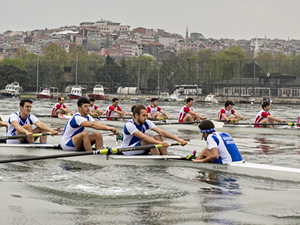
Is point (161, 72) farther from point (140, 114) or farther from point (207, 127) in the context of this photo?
point (207, 127)

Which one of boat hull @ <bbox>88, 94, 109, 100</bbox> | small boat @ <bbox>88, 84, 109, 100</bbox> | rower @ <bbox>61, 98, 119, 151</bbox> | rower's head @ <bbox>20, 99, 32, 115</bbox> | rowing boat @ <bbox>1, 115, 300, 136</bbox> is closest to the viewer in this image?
rower @ <bbox>61, 98, 119, 151</bbox>

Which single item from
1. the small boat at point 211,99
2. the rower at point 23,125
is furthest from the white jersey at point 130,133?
the small boat at point 211,99

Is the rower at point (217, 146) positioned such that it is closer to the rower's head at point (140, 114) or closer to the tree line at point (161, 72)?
the rower's head at point (140, 114)

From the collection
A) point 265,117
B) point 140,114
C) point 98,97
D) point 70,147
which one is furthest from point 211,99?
point 140,114

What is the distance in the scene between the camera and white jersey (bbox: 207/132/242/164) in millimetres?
8992

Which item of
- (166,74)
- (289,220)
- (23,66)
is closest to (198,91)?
(166,74)

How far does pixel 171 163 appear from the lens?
974cm

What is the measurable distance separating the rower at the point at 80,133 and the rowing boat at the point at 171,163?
30 centimetres

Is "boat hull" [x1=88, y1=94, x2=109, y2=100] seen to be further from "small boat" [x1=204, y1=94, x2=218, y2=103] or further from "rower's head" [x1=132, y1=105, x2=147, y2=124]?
"rower's head" [x1=132, y1=105, x2=147, y2=124]

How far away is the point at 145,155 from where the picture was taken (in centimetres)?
995

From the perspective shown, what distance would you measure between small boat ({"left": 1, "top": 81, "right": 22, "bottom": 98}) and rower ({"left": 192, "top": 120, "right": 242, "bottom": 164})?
235 feet

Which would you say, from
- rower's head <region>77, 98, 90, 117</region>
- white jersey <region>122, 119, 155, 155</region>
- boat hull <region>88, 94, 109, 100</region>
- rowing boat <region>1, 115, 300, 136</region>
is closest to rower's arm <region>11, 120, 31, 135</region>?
rower's head <region>77, 98, 90, 117</region>

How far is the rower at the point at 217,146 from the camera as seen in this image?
8.99 m

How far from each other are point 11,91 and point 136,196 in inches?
2905
